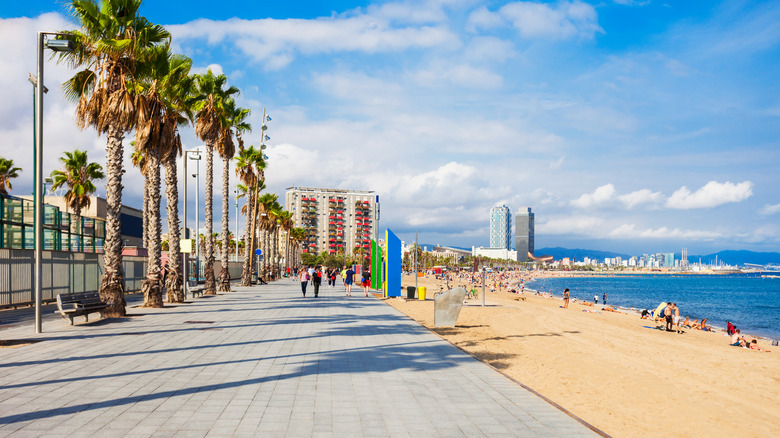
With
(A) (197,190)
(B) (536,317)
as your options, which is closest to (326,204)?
(A) (197,190)

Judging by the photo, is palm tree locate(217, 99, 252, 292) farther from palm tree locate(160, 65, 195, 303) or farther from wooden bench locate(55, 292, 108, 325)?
wooden bench locate(55, 292, 108, 325)

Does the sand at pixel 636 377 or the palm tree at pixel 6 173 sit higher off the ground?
the palm tree at pixel 6 173

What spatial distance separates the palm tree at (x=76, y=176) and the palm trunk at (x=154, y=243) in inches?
920

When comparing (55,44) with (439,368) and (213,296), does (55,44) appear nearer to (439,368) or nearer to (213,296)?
(439,368)

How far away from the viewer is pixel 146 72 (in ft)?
58.5

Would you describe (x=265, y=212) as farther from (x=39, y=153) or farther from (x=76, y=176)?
(x=39, y=153)

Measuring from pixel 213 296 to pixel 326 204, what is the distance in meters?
159

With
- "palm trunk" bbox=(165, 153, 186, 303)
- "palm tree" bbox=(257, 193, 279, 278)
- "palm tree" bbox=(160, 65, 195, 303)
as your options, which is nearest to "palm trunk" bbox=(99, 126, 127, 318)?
"palm tree" bbox=(160, 65, 195, 303)

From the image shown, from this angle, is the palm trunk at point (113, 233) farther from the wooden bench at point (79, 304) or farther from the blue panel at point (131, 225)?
the blue panel at point (131, 225)

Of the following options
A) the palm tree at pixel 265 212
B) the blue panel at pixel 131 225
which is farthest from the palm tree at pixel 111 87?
the blue panel at pixel 131 225

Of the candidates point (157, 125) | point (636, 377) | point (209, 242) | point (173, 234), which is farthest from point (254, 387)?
point (209, 242)

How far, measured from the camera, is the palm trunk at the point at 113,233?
1673cm

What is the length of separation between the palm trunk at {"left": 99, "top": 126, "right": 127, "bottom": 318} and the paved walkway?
2.56 metres

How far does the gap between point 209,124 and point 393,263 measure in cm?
1298
